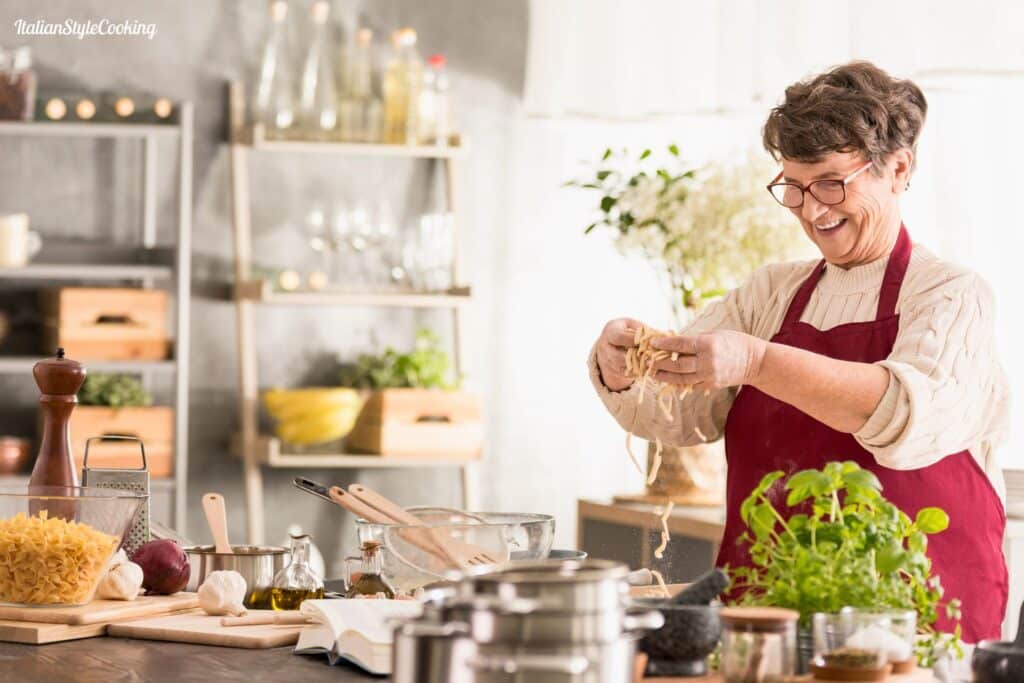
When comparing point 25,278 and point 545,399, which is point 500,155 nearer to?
point 545,399

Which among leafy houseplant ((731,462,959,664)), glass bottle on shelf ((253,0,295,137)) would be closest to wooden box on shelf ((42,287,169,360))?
glass bottle on shelf ((253,0,295,137))

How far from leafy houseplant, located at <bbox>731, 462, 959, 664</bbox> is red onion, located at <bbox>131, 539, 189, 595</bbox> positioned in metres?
0.95

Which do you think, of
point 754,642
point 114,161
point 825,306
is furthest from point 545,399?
point 754,642

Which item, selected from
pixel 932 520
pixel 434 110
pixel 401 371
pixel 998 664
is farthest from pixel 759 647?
pixel 434 110

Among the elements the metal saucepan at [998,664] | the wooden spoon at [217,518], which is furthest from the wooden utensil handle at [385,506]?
the metal saucepan at [998,664]

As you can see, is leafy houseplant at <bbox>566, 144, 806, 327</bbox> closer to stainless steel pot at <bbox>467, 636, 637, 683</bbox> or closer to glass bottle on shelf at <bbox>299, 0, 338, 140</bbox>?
glass bottle on shelf at <bbox>299, 0, 338, 140</bbox>

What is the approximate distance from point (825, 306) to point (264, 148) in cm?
234

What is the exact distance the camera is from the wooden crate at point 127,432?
13.7ft

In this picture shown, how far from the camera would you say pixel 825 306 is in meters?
2.50

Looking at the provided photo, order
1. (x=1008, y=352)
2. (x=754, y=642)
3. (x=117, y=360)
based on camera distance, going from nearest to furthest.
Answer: (x=754, y=642)
(x=1008, y=352)
(x=117, y=360)

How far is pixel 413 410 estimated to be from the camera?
4426mm

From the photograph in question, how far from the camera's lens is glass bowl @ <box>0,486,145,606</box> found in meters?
1.93

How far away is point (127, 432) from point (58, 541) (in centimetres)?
236

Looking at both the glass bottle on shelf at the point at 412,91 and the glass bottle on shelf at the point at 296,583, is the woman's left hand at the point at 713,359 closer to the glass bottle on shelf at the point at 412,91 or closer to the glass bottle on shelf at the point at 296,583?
the glass bottle on shelf at the point at 296,583
